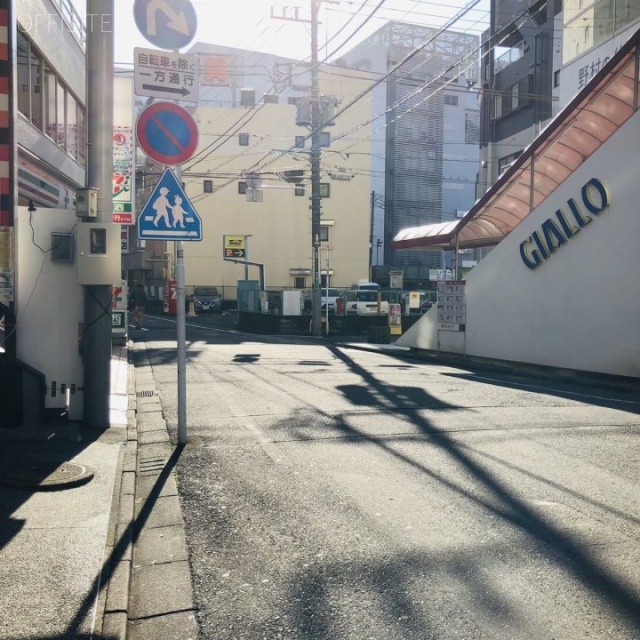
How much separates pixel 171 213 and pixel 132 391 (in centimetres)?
467

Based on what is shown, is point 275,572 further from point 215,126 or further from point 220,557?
point 215,126

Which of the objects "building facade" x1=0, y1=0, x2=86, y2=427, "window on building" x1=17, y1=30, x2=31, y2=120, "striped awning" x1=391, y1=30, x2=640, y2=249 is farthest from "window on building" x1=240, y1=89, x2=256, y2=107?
"building facade" x1=0, y1=0, x2=86, y2=427

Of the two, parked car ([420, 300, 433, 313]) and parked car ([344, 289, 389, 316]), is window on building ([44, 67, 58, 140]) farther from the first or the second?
parked car ([420, 300, 433, 313])

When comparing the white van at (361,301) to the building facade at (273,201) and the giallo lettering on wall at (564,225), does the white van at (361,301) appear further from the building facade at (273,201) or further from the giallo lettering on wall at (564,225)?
the giallo lettering on wall at (564,225)

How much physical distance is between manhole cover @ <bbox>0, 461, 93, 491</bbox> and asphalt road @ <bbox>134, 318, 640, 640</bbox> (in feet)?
2.76

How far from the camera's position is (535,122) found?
114ft

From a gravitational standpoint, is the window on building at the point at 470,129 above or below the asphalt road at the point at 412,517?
above

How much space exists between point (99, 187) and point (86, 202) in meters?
0.31

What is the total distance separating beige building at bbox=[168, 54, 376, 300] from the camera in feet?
164

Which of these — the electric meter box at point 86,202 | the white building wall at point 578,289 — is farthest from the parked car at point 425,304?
the electric meter box at point 86,202

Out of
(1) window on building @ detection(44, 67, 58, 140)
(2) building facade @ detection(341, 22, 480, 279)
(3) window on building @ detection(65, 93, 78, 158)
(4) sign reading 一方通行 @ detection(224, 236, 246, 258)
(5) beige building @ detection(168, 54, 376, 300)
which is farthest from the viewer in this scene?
(2) building facade @ detection(341, 22, 480, 279)

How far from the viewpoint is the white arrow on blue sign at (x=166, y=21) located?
6.88 m

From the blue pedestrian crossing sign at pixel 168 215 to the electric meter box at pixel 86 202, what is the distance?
940 mm

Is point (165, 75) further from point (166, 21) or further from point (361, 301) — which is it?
point (361, 301)
